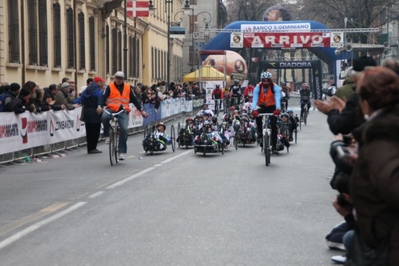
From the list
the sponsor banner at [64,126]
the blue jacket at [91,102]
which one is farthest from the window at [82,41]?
the blue jacket at [91,102]

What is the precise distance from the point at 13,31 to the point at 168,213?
1781cm

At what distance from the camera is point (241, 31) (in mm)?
59969

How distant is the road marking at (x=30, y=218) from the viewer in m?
10.0

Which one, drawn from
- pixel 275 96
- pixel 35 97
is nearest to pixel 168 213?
pixel 275 96

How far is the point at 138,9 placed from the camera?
44.0 meters

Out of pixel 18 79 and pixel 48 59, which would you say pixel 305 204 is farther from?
pixel 48 59

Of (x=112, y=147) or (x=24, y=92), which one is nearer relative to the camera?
(x=112, y=147)

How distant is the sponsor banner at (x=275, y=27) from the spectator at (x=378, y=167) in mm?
55107

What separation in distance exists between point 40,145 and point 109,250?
13.5 meters

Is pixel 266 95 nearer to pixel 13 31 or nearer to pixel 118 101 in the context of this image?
pixel 118 101

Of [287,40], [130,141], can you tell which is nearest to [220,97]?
[287,40]

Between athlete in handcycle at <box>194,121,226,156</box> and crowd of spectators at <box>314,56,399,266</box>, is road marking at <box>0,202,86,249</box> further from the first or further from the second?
athlete in handcycle at <box>194,121,226,156</box>

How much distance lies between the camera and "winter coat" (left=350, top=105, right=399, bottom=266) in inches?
163

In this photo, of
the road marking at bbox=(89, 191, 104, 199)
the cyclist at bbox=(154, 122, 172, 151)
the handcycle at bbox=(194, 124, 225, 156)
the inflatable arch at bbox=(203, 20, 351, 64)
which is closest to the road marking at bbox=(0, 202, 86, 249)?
the road marking at bbox=(89, 191, 104, 199)
